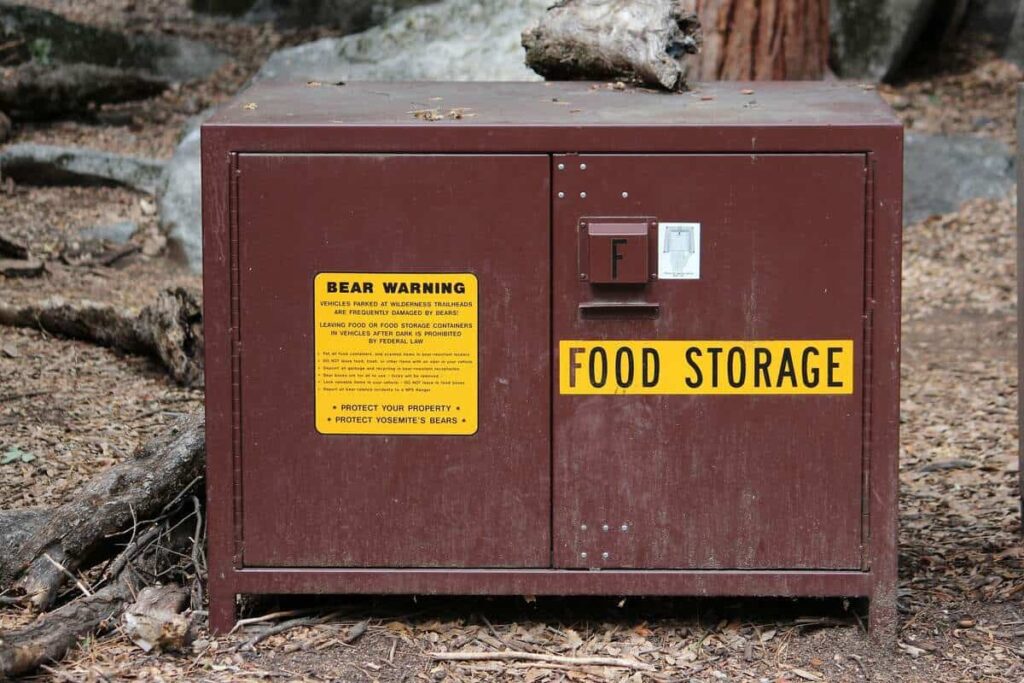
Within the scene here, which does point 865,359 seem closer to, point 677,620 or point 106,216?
point 677,620

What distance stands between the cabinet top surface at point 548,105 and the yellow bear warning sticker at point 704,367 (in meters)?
0.54

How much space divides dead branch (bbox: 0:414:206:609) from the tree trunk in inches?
143

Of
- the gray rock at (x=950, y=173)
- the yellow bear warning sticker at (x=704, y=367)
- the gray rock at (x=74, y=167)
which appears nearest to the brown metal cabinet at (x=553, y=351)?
the yellow bear warning sticker at (x=704, y=367)

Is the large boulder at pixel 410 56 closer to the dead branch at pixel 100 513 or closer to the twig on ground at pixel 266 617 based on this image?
the dead branch at pixel 100 513

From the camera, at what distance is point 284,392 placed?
11.5 ft

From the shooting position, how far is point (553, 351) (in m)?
3.47

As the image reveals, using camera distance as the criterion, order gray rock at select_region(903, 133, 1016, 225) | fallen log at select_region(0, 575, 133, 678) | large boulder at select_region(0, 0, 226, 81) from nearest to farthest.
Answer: fallen log at select_region(0, 575, 133, 678), gray rock at select_region(903, 133, 1016, 225), large boulder at select_region(0, 0, 226, 81)

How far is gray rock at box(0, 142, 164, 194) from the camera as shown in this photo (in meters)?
9.34

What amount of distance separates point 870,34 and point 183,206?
6363mm

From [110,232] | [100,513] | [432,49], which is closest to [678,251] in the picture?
[100,513]

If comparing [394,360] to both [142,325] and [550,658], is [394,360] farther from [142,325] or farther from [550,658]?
[142,325]

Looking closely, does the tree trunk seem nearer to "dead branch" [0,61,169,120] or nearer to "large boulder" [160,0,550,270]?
"large boulder" [160,0,550,270]

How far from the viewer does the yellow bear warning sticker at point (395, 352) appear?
3453 mm

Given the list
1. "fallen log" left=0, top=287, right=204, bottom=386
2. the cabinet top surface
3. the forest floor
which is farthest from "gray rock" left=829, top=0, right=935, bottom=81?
the cabinet top surface
